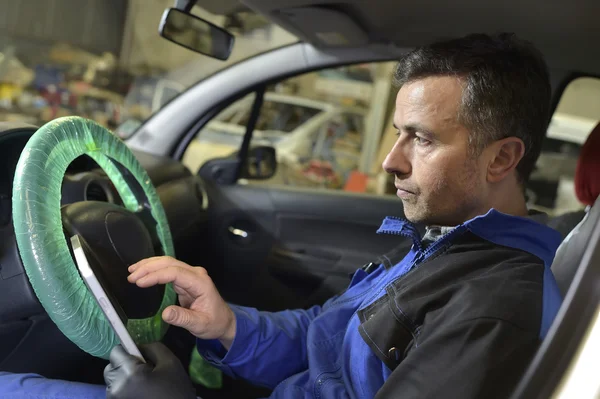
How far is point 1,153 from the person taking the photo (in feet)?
4.16

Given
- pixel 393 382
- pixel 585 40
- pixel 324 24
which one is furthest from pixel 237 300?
pixel 585 40

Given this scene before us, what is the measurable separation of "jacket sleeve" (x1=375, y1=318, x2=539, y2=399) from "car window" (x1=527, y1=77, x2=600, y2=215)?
2209 millimetres

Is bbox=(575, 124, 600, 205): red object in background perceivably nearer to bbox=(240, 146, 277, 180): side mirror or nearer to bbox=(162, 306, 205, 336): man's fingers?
bbox=(162, 306, 205, 336): man's fingers

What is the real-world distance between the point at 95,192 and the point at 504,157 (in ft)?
3.68

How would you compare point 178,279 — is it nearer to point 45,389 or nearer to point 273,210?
point 45,389

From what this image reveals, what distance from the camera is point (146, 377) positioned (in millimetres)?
914

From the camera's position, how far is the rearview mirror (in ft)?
5.85

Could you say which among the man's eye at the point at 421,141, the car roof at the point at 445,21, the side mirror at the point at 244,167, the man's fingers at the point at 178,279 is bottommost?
the side mirror at the point at 244,167

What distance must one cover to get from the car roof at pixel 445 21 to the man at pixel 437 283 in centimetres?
40

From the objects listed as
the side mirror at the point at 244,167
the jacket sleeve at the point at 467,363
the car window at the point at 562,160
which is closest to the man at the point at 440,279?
the jacket sleeve at the point at 467,363

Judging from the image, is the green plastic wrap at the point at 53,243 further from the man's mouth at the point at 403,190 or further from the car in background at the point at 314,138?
the car in background at the point at 314,138

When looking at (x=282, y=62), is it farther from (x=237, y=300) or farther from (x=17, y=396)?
(x=17, y=396)

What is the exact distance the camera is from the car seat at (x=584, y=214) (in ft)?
3.47

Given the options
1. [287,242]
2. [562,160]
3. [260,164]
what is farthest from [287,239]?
[562,160]
